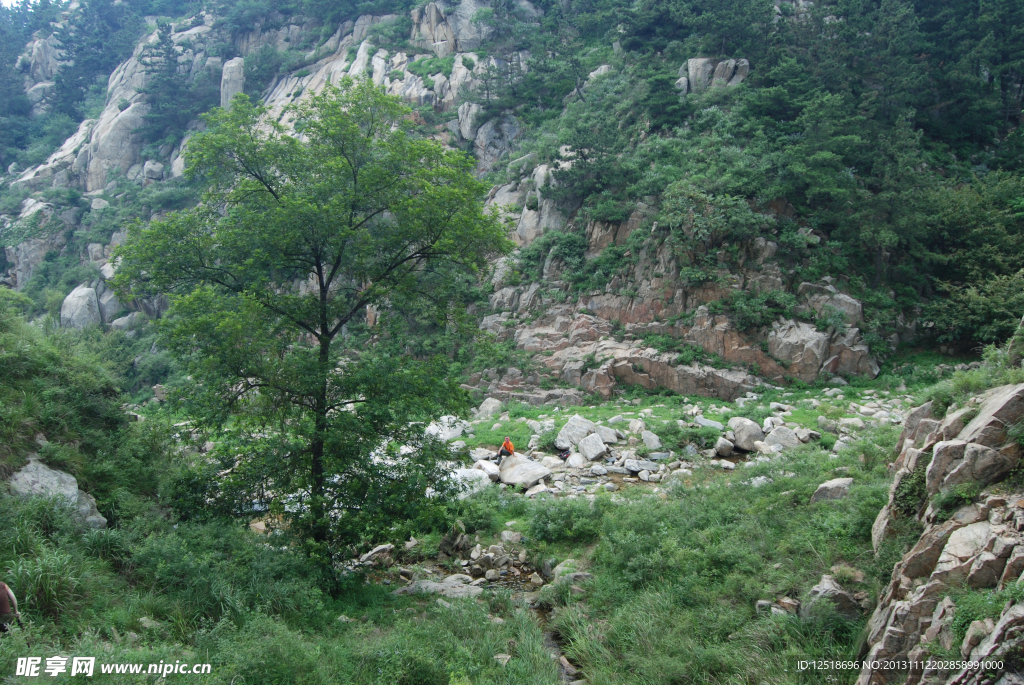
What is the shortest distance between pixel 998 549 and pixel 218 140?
10.6 m

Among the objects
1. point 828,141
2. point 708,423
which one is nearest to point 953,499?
point 708,423

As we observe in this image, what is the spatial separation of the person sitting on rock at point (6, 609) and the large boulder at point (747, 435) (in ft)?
44.5

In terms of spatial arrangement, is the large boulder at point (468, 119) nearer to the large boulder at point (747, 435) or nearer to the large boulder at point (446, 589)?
the large boulder at point (747, 435)

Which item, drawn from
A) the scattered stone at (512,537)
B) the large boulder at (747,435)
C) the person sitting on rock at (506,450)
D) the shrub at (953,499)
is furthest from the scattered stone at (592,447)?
the shrub at (953,499)

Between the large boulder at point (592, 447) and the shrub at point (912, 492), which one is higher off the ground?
the shrub at point (912, 492)

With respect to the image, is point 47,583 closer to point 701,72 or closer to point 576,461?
point 576,461

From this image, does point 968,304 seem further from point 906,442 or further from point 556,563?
point 556,563

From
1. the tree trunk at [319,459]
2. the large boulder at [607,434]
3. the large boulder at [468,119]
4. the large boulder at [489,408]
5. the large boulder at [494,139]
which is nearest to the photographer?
the tree trunk at [319,459]

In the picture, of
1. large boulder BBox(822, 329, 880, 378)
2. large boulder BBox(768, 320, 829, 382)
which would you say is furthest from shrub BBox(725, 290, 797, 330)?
large boulder BBox(822, 329, 880, 378)

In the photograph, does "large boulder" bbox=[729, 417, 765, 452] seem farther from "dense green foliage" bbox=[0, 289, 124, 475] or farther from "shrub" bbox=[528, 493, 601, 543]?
"dense green foliage" bbox=[0, 289, 124, 475]

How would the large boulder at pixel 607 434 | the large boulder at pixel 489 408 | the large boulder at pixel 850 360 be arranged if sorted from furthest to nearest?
the large boulder at pixel 489 408 → the large boulder at pixel 850 360 → the large boulder at pixel 607 434

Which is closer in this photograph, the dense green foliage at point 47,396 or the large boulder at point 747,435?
the dense green foliage at point 47,396

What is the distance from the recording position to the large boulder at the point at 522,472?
41.7 feet

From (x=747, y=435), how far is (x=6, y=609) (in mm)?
13758
